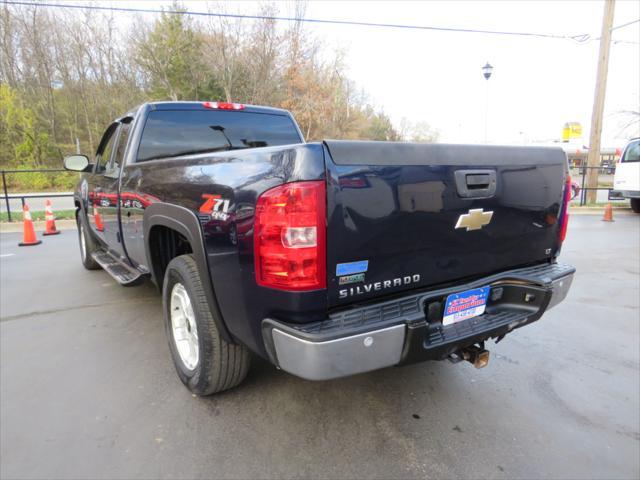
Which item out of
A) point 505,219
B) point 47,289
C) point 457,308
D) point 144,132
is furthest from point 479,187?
point 47,289

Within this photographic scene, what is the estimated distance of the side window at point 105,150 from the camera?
446 centimetres

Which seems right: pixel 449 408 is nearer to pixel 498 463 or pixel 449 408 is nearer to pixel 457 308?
pixel 498 463

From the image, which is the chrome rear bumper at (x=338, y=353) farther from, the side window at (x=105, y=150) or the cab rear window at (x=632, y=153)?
the cab rear window at (x=632, y=153)

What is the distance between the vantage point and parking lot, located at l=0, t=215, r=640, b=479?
206cm

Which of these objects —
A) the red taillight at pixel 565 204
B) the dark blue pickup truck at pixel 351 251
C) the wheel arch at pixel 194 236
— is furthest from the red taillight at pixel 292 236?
the red taillight at pixel 565 204

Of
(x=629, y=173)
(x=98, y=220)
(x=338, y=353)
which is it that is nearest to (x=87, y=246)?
(x=98, y=220)

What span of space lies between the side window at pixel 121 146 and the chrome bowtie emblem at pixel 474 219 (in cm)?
301

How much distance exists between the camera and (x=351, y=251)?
1.81 metres

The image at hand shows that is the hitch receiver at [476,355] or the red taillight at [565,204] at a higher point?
the red taillight at [565,204]

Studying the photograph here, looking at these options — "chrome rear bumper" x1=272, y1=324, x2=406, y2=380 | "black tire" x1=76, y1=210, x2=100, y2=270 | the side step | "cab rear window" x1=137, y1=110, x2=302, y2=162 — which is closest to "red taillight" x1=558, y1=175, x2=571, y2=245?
"chrome rear bumper" x1=272, y1=324, x2=406, y2=380

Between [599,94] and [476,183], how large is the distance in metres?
15.7

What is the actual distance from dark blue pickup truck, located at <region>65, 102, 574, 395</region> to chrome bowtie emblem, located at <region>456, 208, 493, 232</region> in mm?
12

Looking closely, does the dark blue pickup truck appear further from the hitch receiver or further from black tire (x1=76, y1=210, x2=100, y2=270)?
black tire (x1=76, y1=210, x2=100, y2=270)

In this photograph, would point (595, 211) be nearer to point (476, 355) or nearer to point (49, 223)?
point (476, 355)
